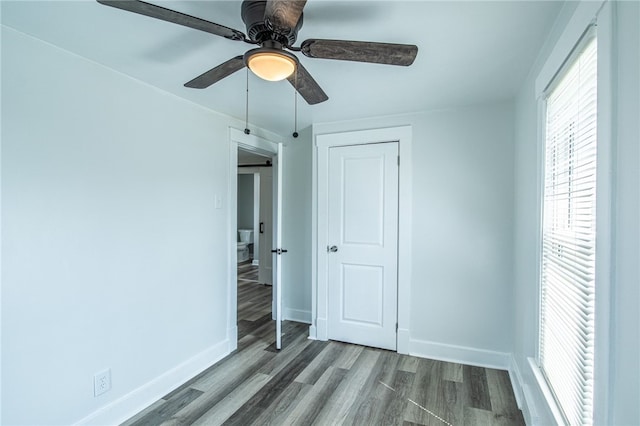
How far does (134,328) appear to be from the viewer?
7.02 ft

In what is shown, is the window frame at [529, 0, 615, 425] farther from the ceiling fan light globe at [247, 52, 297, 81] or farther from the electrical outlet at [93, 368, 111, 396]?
the electrical outlet at [93, 368, 111, 396]

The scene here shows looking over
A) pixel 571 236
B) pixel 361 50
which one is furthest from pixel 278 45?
pixel 571 236

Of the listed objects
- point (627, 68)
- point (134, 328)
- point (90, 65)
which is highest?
point (90, 65)

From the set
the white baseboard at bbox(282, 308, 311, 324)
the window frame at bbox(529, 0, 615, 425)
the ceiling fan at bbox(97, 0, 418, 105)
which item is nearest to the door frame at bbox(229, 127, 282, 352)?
the white baseboard at bbox(282, 308, 311, 324)

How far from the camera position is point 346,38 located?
1.62 m

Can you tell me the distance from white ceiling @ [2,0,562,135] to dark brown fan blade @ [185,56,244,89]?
19 cm

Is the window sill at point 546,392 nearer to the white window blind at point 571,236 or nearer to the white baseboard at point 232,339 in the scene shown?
the white window blind at point 571,236

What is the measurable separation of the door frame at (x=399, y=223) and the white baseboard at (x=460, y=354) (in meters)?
0.12

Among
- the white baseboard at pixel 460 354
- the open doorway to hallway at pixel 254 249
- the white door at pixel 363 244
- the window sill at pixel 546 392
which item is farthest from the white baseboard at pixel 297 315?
the window sill at pixel 546 392

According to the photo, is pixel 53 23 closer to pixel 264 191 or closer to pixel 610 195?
pixel 610 195

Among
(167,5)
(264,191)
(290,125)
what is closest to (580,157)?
(167,5)

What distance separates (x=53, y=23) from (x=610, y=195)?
2.37 m

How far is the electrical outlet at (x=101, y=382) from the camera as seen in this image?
1.90m

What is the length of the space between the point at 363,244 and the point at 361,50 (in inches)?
82.6
